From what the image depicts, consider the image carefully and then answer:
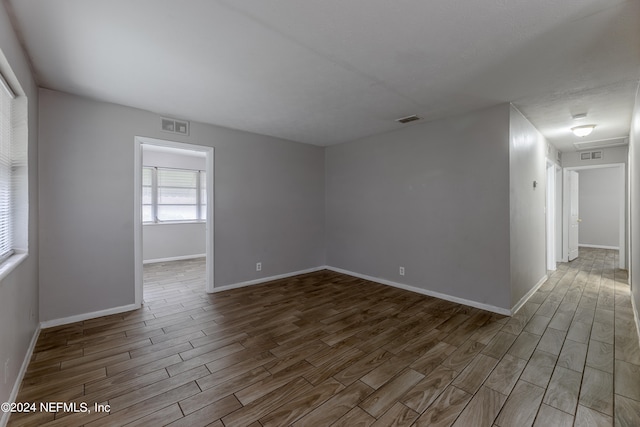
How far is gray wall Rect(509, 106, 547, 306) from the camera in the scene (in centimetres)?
Result: 335

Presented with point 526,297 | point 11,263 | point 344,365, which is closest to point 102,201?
point 11,263

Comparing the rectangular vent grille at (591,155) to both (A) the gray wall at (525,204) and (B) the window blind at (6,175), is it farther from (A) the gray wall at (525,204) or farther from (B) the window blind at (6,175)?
(B) the window blind at (6,175)

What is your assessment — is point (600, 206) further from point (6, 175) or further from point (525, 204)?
point (6, 175)

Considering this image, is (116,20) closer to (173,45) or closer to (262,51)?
(173,45)

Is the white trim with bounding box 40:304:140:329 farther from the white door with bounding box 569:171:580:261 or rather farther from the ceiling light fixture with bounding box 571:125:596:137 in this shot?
the white door with bounding box 569:171:580:261

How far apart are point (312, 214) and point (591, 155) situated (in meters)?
5.83

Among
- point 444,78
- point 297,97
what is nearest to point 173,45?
point 297,97

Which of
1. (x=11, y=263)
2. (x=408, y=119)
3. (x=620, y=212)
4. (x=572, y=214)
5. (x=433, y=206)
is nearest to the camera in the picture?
(x=11, y=263)

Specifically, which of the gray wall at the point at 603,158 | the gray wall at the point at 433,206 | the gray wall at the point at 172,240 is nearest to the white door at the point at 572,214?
the gray wall at the point at 603,158

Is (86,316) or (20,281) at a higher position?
(20,281)

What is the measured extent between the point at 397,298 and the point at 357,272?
1.28 m

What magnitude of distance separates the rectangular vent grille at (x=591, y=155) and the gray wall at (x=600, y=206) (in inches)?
124

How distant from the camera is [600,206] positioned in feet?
26.1

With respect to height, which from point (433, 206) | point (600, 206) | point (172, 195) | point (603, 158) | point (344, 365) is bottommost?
point (344, 365)
